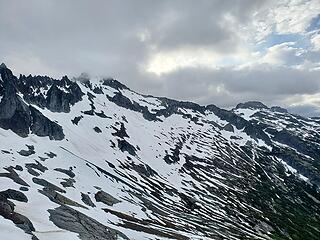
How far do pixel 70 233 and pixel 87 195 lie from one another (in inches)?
2277

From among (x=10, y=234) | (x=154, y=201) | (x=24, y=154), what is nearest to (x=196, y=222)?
(x=154, y=201)

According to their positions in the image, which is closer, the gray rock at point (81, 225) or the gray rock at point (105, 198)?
the gray rock at point (81, 225)

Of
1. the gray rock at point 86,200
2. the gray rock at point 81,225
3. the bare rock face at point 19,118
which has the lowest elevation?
the gray rock at point 81,225

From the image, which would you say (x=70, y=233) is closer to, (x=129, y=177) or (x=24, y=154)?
(x=24, y=154)

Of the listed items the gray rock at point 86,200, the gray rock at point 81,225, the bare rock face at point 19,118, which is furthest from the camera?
the bare rock face at point 19,118

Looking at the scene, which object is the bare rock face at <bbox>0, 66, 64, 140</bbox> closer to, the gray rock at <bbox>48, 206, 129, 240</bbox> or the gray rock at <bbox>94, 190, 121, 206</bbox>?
the gray rock at <bbox>94, 190, 121, 206</bbox>

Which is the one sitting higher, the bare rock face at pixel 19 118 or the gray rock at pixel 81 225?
the bare rock face at pixel 19 118

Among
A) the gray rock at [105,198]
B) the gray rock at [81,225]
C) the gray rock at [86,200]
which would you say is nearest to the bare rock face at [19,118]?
the gray rock at [105,198]

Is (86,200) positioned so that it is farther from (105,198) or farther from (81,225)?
(81,225)

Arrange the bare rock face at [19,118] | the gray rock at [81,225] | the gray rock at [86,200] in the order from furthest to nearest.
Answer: the bare rock face at [19,118]
the gray rock at [86,200]
the gray rock at [81,225]

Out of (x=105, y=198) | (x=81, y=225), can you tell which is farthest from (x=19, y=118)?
(x=81, y=225)

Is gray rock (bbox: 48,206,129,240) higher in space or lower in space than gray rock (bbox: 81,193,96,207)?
lower

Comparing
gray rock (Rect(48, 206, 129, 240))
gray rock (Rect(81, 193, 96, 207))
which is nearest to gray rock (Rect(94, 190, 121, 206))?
gray rock (Rect(81, 193, 96, 207))

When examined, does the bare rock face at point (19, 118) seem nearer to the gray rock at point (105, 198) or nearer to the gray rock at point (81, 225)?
the gray rock at point (105, 198)
